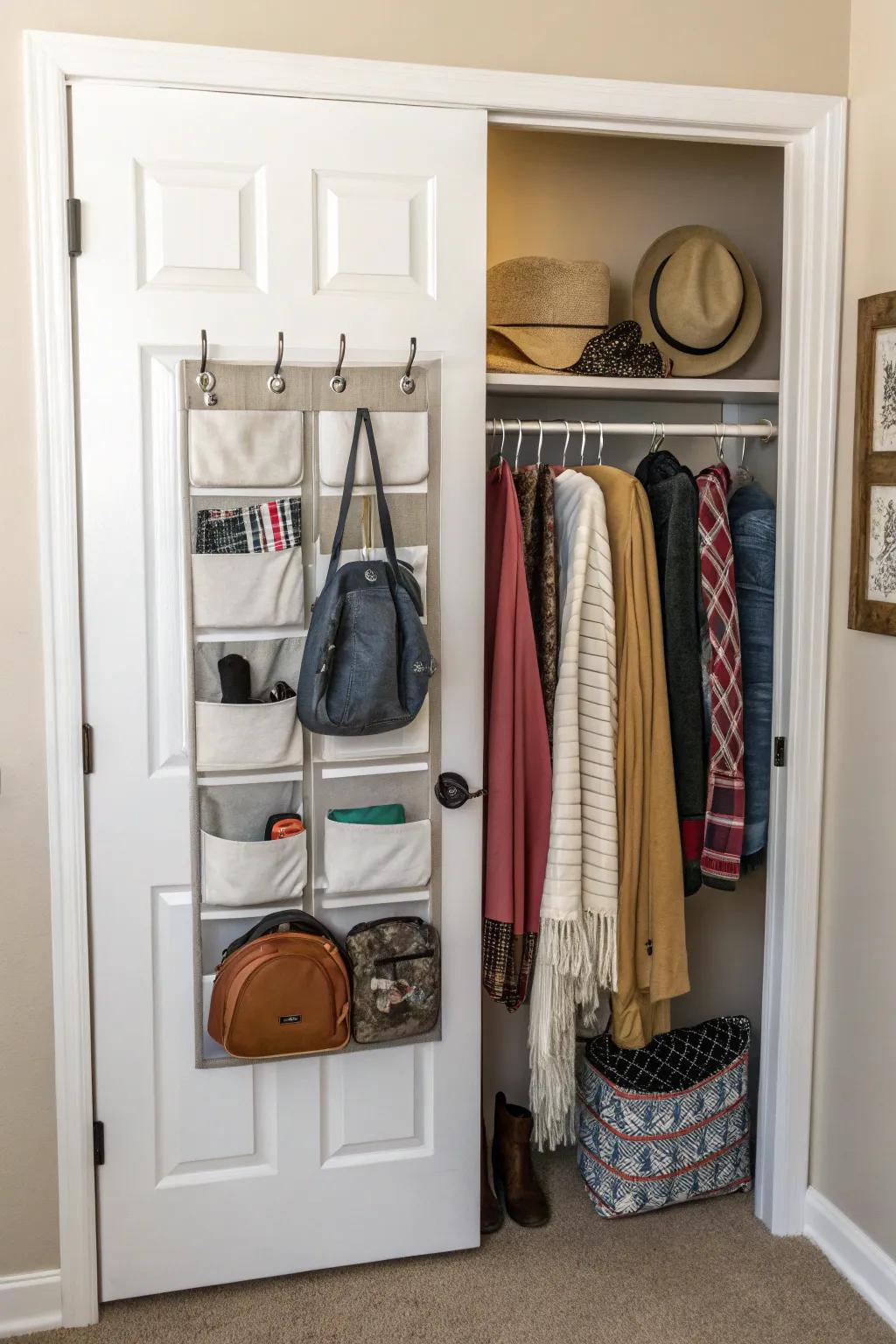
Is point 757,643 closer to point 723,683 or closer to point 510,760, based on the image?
point 723,683

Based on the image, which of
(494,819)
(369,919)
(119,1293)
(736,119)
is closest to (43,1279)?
(119,1293)

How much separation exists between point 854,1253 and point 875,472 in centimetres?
147

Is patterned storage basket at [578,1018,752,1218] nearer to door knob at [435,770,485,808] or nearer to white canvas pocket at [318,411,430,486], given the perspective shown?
door knob at [435,770,485,808]

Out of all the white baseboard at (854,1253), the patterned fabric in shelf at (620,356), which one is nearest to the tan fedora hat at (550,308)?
the patterned fabric in shelf at (620,356)

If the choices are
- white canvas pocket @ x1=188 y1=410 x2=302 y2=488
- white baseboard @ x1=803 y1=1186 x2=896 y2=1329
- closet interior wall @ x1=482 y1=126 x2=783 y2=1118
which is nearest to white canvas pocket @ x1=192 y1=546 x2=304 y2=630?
white canvas pocket @ x1=188 y1=410 x2=302 y2=488

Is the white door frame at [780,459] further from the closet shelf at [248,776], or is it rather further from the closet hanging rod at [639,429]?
the closet shelf at [248,776]

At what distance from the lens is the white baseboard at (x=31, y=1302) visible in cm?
207

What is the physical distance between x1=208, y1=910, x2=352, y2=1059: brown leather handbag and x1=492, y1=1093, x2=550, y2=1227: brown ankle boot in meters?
0.59

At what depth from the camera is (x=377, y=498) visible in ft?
6.68

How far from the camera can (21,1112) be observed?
2.05 meters

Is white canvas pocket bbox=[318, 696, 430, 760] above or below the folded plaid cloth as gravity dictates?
below

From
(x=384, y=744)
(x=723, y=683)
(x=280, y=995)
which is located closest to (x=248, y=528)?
(x=384, y=744)

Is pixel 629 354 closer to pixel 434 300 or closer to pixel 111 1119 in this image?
pixel 434 300

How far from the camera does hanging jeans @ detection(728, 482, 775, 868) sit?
236 cm
